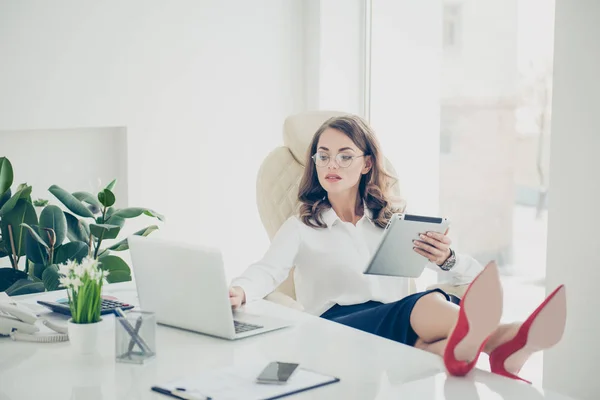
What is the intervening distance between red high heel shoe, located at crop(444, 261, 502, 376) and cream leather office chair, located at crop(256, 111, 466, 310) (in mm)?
1310

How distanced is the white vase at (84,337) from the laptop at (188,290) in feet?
0.76

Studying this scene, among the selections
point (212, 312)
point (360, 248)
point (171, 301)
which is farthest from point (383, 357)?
point (360, 248)

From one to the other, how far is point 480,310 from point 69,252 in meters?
1.85

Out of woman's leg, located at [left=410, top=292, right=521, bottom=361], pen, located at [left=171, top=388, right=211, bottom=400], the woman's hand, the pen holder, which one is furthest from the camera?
the woman's hand

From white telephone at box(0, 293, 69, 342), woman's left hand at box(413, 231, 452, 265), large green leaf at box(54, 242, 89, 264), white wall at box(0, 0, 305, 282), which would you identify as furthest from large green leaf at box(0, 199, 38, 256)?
woman's left hand at box(413, 231, 452, 265)

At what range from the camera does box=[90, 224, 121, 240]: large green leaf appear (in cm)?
303

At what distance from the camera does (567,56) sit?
9.01 ft

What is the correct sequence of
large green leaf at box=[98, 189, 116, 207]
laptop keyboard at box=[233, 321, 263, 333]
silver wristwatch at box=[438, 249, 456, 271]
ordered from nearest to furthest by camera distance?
laptop keyboard at box=[233, 321, 263, 333] < silver wristwatch at box=[438, 249, 456, 271] < large green leaf at box=[98, 189, 116, 207]

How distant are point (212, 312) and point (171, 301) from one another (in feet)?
0.42

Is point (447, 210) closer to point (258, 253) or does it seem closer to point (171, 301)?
point (258, 253)

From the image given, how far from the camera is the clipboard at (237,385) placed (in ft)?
4.75

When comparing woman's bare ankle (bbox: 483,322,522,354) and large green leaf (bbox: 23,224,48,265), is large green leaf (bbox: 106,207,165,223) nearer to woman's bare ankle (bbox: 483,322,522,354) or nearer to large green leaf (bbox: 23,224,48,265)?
large green leaf (bbox: 23,224,48,265)

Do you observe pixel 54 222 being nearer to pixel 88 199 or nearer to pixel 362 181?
pixel 88 199

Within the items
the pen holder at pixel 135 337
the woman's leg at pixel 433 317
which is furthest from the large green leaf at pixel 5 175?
the woman's leg at pixel 433 317
